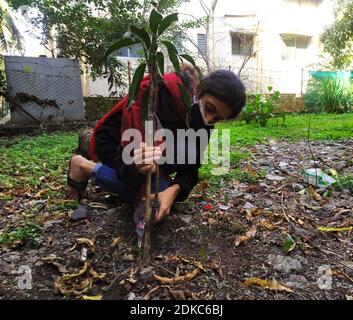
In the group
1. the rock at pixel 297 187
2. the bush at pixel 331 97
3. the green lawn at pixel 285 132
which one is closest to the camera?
the rock at pixel 297 187

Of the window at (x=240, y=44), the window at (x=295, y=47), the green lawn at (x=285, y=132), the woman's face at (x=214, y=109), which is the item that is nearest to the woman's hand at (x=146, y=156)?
the woman's face at (x=214, y=109)

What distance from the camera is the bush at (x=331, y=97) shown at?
824cm

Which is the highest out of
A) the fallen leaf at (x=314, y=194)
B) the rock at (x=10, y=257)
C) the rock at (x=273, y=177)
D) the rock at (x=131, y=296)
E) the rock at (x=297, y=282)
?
the rock at (x=273, y=177)

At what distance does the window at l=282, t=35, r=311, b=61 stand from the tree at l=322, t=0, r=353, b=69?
184 centimetres

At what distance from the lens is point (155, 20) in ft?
4.07

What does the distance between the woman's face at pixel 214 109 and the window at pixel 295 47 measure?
43.9ft

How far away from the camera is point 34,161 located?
3486 millimetres

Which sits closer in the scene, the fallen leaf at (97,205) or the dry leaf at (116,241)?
the dry leaf at (116,241)

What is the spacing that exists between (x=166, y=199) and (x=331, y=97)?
7866mm

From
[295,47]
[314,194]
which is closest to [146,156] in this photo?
[314,194]

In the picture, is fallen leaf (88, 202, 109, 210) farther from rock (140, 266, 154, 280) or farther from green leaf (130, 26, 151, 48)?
green leaf (130, 26, 151, 48)

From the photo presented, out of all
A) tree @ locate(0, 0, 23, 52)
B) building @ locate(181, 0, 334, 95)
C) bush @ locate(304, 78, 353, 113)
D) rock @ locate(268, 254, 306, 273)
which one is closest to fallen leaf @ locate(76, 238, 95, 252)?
rock @ locate(268, 254, 306, 273)

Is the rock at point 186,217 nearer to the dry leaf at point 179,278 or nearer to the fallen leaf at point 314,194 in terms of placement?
the dry leaf at point 179,278

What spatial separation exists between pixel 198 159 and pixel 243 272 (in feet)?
2.57
